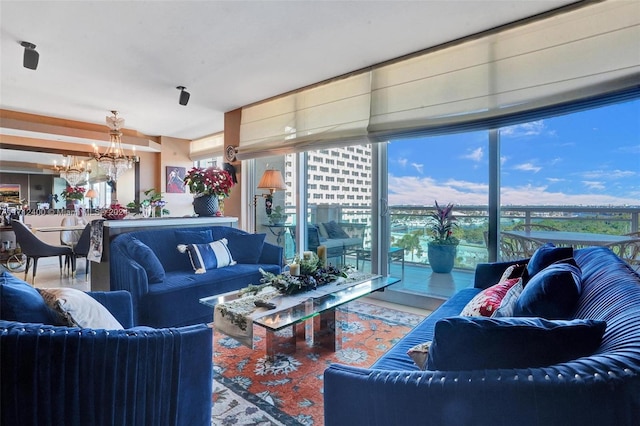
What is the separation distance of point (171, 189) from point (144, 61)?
12.9ft

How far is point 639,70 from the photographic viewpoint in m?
2.11

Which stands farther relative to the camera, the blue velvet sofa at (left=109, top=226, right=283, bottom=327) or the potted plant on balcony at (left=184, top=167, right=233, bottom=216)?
the potted plant on balcony at (left=184, top=167, right=233, bottom=216)

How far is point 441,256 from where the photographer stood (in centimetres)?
341

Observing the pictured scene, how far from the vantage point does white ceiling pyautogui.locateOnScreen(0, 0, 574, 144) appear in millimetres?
2371

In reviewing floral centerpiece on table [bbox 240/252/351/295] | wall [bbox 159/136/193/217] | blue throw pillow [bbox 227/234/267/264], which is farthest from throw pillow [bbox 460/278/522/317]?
wall [bbox 159/136/193/217]

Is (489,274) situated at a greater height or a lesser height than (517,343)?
lesser

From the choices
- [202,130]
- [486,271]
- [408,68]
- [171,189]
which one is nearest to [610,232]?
[486,271]

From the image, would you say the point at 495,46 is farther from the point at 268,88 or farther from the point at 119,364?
the point at 119,364

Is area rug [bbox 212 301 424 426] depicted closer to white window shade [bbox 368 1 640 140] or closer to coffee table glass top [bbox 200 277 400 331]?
coffee table glass top [bbox 200 277 400 331]

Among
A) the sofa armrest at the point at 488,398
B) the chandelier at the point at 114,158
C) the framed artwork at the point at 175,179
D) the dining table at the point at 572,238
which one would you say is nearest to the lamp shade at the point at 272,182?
the chandelier at the point at 114,158

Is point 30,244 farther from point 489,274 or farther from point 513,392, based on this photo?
point 513,392

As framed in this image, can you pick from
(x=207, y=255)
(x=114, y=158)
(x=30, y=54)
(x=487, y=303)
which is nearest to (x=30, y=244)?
(x=114, y=158)

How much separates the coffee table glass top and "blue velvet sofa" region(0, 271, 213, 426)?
60 centimetres

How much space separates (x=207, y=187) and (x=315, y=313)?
7.81 ft
